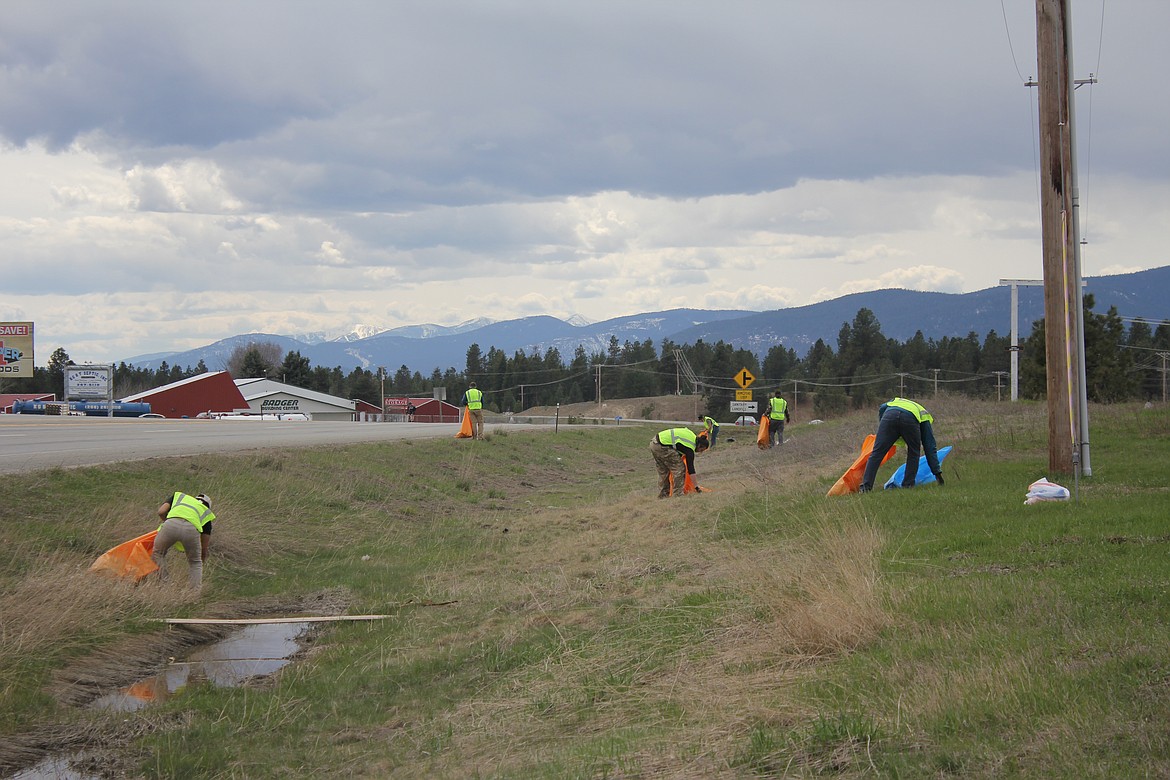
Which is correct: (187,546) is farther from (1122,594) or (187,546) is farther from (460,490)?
(460,490)

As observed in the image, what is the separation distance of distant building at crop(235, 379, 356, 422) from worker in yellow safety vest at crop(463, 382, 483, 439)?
6521 cm

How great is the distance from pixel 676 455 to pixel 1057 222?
7.94 metres

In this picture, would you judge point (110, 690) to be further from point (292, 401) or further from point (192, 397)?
point (292, 401)

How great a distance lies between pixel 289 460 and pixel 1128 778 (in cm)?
2018

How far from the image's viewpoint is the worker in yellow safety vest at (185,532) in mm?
11273

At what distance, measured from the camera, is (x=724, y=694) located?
6.07 m

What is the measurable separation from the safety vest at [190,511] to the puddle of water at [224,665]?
4.75ft

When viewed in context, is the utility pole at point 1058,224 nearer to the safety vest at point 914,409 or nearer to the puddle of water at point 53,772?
the safety vest at point 914,409

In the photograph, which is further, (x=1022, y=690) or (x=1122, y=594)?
(x=1122, y=594)

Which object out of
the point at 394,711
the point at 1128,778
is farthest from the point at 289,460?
the point at 1128,778

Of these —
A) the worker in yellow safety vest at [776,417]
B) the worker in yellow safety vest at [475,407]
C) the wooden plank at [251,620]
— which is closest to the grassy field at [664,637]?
the wooden plank at [251,620]

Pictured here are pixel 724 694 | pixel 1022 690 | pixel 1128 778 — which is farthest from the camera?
pixel 724 694

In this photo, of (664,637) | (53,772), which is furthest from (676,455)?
(53,772)

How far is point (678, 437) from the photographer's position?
17906 millimetres
